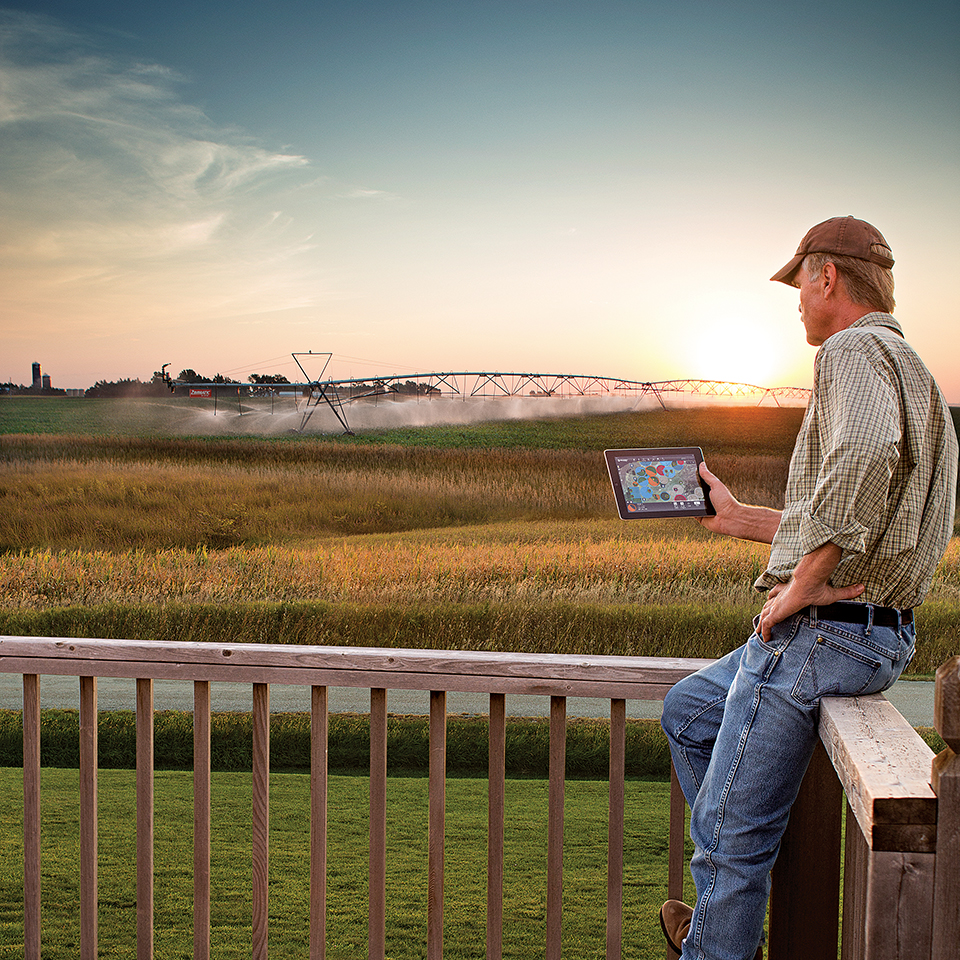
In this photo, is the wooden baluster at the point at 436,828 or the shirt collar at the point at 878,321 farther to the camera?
the wooden baluster at the point at 436,828

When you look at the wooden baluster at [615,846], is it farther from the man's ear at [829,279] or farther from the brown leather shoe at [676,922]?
the man's ear at [829,279]

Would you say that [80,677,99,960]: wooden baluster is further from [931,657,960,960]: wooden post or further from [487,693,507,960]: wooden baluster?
[931,657,960,960]: wooden post

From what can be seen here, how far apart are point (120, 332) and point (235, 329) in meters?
0.82

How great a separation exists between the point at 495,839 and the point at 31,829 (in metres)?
0.88

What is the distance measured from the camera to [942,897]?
0.76 metres

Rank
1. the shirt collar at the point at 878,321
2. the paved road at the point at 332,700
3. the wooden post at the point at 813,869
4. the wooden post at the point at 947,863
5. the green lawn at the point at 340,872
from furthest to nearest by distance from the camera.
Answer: the paved road at the point at 332,700, the green lawn at the point at 340,872, the wooden post at the point at 813,869, the shirt collar at the point at 878,321, the wooden post at the point at 947,863

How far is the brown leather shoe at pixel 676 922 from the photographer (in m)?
1.38

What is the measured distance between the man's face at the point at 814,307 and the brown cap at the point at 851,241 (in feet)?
0.16

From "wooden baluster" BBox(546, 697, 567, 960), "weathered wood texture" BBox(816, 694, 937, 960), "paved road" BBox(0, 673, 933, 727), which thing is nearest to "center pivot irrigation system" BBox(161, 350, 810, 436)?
"paved road" BBox(0, 673, 933, 727)

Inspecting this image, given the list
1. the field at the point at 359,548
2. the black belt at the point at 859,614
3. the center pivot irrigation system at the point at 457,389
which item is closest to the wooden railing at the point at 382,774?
the black belt at the point at 859,614

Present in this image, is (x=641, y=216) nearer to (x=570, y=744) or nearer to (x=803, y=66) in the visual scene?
(x=803, y=66)

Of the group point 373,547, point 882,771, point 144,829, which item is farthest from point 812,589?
point 373,547

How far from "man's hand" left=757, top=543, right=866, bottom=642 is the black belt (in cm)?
1

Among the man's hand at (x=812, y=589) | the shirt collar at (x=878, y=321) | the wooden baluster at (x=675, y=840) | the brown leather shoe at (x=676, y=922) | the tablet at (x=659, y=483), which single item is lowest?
the brown leather shoe at (x=676, y=922)
